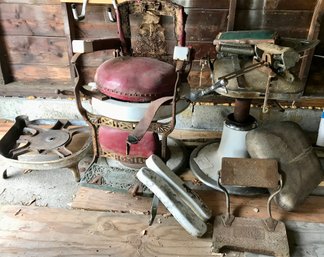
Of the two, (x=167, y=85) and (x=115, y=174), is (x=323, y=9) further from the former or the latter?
(x=115, y=174)

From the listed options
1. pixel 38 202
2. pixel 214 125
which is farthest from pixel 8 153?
pixel 214 125

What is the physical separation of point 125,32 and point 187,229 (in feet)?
4.05

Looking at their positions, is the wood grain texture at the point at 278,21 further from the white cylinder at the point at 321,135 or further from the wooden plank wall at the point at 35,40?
the wooden plank wall at the point at 35,40

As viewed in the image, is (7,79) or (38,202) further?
(7,79)

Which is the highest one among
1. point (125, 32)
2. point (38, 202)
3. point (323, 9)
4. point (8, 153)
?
point (323, 9)

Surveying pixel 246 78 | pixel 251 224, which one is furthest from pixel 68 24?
pixel 251 224

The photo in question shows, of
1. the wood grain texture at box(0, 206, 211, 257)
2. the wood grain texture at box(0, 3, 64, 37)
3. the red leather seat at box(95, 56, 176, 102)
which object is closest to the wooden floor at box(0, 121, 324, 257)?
the wood grain texture at box(0, 206, 211, 257)

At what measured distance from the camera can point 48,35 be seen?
2.39 meters

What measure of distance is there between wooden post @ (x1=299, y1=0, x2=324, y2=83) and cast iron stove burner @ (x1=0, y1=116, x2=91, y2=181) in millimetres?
1592

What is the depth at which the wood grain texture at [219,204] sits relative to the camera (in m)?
1.77

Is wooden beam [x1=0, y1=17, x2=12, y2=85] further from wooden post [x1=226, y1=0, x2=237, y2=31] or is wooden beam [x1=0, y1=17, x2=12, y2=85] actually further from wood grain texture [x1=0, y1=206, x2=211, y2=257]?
wooden post [x1=226, y1=0, x2=237, y2=31]

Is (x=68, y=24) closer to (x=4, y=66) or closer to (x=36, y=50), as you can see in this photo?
(x=36, y=50)

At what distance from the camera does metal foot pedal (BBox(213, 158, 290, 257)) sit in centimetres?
154

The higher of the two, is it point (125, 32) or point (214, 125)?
point (125, 32)
